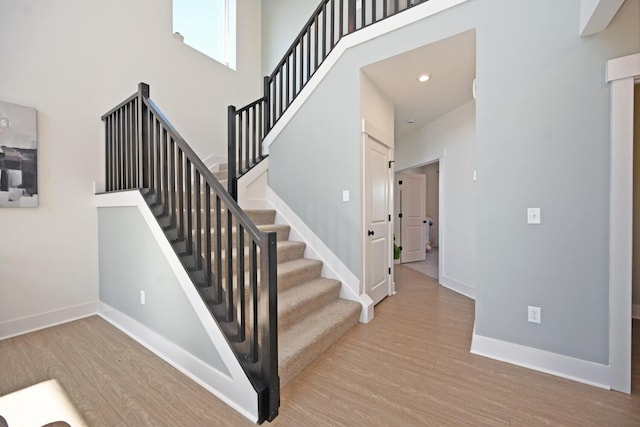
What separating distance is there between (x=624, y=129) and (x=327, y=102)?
246cm

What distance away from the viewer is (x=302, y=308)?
2424 millimetres

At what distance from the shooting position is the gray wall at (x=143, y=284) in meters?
1.89

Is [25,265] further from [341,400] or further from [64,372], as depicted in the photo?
[341,400]

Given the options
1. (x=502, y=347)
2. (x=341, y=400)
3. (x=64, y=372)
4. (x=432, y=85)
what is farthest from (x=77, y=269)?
(x=432, y=85)

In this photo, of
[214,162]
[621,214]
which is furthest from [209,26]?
[621,214]

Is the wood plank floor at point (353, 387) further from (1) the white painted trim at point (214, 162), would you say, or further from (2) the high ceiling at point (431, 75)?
(2) the high ceiling at point (431, 75)

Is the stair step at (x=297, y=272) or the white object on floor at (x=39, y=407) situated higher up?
the stair step at (x=297, y=272)

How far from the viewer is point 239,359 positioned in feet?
5.25

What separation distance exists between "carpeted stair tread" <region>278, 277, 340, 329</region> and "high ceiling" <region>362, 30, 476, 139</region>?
2.36m

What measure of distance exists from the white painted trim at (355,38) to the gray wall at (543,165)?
0.32ft

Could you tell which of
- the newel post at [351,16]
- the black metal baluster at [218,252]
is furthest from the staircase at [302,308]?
the newel post at [351,16]

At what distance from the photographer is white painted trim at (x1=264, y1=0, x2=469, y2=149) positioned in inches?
97.0

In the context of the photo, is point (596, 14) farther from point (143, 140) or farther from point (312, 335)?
point (143, 140)

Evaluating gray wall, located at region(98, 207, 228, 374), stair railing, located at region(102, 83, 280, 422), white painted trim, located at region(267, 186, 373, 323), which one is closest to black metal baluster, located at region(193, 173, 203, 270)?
stair railing, located at region(102, 83, 280, 422)
